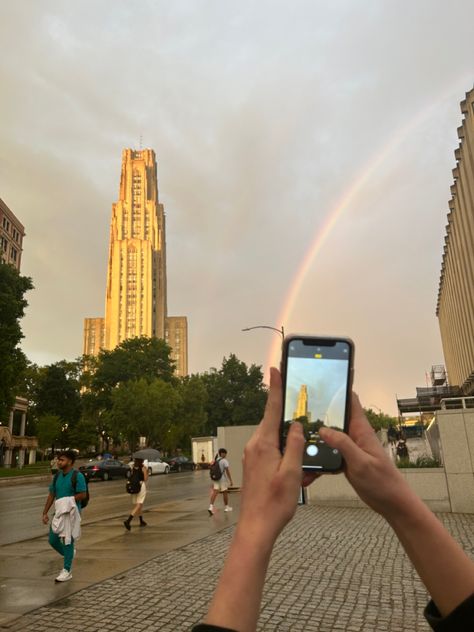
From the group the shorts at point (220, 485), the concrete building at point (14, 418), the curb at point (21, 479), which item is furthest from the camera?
the concrete building at point (14, 418)

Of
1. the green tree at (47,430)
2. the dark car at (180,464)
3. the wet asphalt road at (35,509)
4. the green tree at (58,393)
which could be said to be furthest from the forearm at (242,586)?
the green tree at (58,393)

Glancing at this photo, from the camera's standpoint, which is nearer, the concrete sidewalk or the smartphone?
the smartphone

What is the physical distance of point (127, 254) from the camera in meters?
164

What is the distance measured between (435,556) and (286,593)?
5705 millimetres

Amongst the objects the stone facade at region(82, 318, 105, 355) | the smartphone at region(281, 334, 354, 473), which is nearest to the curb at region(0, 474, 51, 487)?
the smartphone at region(281, 334, 354, 473)

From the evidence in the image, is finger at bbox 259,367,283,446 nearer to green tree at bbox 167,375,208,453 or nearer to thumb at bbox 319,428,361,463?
thumb at bbox 319,428,361,463

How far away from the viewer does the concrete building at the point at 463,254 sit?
1385 inches

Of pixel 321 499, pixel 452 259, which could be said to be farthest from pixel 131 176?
pixel 321 499

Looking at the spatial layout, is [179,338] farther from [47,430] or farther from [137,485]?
[137,485]

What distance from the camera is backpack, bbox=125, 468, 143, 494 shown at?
12.5m

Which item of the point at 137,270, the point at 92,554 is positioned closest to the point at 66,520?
the point at 92,554

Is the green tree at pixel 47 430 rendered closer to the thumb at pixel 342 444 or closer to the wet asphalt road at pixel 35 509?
the wet asphalt road at pixel 35 509

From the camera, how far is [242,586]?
1.27m

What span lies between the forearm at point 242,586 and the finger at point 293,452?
209 millimetres
